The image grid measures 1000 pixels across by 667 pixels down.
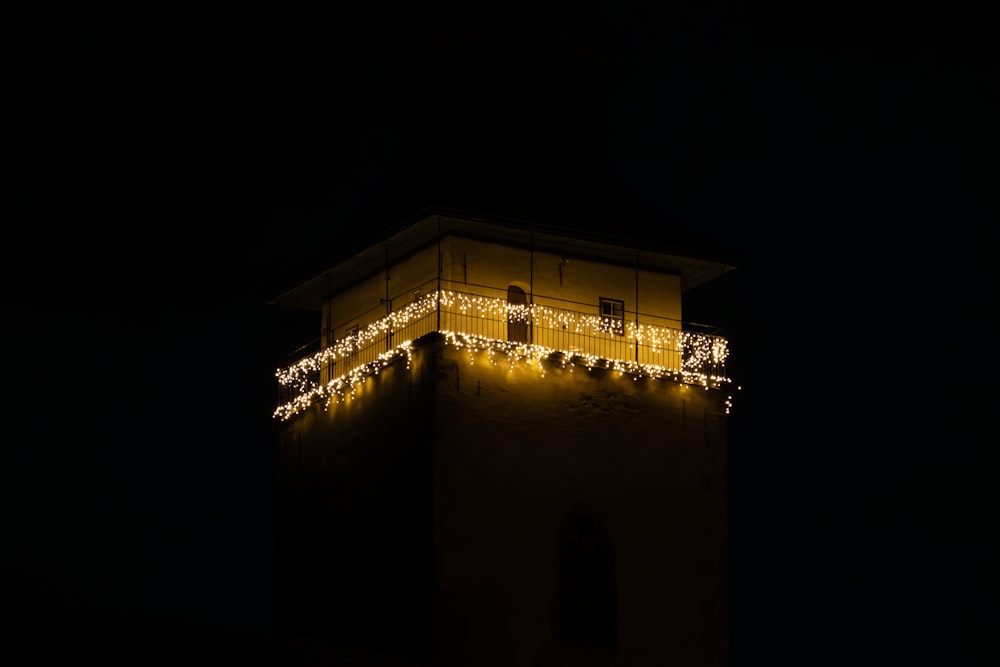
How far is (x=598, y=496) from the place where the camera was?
58.8m

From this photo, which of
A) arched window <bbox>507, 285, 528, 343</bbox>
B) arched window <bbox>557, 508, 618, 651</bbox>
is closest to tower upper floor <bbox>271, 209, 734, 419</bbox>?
arched window <bbox>507, 285, 528, 343</bbox>

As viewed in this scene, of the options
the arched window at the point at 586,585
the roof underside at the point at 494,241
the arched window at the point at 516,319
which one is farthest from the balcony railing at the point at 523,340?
the arched window at the point at 586,585

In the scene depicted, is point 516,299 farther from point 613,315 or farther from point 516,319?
point 613,315

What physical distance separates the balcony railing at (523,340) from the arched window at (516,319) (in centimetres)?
2

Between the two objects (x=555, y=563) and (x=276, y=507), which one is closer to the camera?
(x=555, y=563)

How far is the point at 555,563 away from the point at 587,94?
1026 centimetres

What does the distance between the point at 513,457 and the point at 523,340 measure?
2.46 m

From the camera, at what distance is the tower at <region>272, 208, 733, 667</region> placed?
Result: 188 ft

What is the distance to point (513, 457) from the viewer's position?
190 ft

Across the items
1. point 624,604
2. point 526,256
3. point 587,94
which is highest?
point 587,94

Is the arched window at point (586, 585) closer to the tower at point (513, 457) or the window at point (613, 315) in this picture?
the tower at point (513, 457)

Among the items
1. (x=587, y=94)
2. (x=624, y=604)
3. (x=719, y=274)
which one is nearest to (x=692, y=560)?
(x=624, y=604)

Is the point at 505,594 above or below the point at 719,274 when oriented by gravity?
below

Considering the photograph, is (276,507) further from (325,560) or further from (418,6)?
(418,6)
